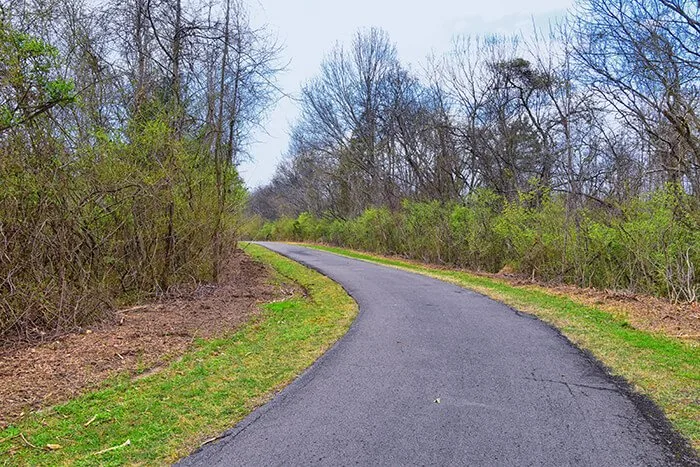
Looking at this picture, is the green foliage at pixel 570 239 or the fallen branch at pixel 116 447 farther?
the green foliage at pixel 570 239

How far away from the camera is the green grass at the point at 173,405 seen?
339 cm

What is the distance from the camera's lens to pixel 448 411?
13.3 feet

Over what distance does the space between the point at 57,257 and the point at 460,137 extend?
20082 millimetres

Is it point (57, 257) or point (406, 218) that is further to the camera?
point (406, 218)

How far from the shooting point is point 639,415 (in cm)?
396

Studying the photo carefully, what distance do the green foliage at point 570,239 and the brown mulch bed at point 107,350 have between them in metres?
8.55

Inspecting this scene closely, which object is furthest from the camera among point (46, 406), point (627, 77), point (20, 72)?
point (627, 77)

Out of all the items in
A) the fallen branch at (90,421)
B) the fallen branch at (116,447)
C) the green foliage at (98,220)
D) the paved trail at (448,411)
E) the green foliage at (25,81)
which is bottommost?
the fallen branch at (90,421)

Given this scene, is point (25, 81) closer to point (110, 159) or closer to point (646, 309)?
point (110, 159)

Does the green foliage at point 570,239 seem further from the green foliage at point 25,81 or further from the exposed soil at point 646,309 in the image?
the green foliage at point 25,81

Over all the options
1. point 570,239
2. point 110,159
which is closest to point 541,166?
point 570,239

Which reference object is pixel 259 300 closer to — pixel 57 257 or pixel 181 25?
Answer: pixel 57 257

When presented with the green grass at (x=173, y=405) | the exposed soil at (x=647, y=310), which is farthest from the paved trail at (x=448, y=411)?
the exposed soil at (x=647, y=310)

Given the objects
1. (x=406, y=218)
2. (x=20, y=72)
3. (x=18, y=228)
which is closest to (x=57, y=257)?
(x=18, y=228)
